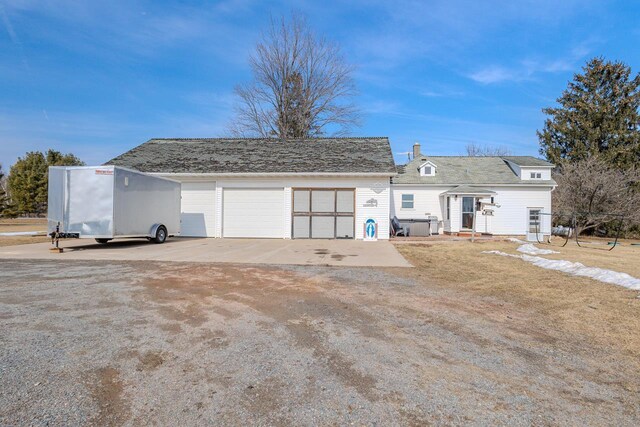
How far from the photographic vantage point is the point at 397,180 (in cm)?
2359

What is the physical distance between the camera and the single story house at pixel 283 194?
1670 cm

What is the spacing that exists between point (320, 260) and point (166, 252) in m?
4.85

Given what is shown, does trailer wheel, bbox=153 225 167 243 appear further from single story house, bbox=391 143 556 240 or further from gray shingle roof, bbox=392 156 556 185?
gray shingle roof, bbox=392 156 556 185

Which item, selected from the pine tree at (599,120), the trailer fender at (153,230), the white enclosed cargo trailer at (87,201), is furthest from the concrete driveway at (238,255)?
the pine tree at (599,120)

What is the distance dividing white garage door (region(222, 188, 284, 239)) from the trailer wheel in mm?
3280

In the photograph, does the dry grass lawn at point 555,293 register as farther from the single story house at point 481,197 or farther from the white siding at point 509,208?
the white siding at point 509,208

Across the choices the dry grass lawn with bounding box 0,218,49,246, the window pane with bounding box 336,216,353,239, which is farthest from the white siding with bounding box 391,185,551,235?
the dry grass lawn with bounding box 0,218,49,246

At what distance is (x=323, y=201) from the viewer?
16.9 m

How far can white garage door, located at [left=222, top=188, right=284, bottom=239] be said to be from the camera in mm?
17109

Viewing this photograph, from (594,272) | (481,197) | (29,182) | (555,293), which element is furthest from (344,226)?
(29,182)

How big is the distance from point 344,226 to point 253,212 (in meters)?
4.26

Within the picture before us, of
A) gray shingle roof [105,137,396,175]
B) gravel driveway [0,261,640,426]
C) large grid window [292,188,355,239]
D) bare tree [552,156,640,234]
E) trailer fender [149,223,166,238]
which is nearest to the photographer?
gravel driveway [0,261,640,426]

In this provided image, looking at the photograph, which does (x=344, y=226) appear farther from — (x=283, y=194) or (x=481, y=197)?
(x=481, y=197)

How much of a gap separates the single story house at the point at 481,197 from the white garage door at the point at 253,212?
818 cm
